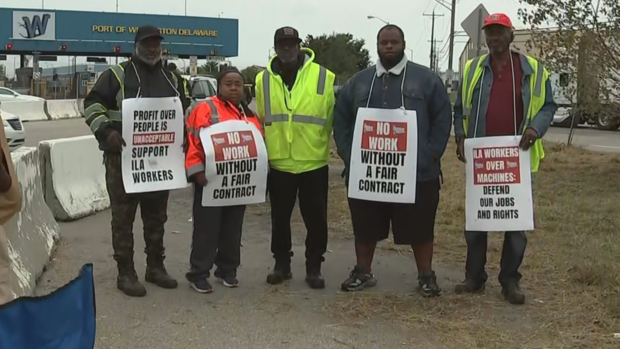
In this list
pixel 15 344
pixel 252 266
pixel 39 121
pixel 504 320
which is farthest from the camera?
pixel 39 121

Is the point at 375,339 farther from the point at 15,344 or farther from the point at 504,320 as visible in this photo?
the point at 15,344

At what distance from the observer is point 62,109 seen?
30891mm

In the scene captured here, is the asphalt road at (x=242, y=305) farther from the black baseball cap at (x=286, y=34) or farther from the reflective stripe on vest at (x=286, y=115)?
the black baseball cap at (x=286, y=34)

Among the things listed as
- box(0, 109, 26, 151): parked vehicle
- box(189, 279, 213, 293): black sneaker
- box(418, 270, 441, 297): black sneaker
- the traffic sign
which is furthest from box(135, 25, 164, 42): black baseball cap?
the traffic sign

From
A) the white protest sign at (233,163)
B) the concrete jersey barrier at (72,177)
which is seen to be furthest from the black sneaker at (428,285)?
the concrete jersey barrier at (72,177)

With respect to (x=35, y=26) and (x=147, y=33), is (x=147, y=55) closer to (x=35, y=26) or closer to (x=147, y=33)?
(x=147, y=33)

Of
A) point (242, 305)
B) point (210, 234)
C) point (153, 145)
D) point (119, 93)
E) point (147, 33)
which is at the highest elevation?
point (147, 33)

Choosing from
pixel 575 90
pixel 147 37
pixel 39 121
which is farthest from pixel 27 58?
pixel 147 37

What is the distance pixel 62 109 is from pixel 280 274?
26.7m

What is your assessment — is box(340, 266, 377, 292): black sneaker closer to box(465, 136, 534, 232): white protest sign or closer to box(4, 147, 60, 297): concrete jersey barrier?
box(465, 136, 534, 232): white protest sign

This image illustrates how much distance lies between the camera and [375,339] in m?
5.04

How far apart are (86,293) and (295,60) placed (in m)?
3.32

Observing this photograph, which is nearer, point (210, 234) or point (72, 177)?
point (210, 234)

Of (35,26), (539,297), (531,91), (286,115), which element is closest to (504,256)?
(539,297)
